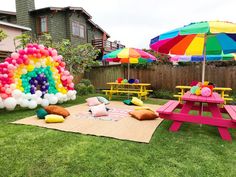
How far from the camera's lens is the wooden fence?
970 centimetres

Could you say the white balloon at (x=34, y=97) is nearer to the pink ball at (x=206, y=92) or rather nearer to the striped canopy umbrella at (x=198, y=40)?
the striped canopy umbrella at (x=198, y=40)

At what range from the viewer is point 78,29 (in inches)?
722

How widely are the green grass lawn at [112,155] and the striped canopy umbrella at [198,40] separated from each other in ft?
6.21

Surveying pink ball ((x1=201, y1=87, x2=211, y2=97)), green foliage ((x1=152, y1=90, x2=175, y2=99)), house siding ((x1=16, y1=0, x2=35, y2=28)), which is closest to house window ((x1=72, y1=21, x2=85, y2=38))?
house siding ((x1=16, y1=0, x2=35, y2=28))

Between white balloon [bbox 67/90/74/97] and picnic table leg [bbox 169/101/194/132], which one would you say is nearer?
picnic table leg [bbox 169/101/194/132]

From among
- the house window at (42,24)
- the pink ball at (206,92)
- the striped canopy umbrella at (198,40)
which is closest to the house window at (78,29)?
the house window at (42,24)

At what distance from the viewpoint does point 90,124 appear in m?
5.02

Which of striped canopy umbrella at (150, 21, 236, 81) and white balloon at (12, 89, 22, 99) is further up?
striped canopy umbrella at (150, 21, 236, 81)

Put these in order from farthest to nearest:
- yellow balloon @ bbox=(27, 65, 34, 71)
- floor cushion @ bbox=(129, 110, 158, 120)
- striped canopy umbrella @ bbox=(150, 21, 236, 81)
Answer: yellow balloon @ bbox=(27, 65, 34, 71) < floor cushion @ bbox=(129, 110, 158, 120) < striped canopy umbrella @ bbox=(150, 21, 236, 81)

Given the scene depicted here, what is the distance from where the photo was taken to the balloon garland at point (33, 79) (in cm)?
598

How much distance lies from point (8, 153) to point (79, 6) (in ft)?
54.1

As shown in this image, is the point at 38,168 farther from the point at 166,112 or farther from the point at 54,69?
the point at 54,69

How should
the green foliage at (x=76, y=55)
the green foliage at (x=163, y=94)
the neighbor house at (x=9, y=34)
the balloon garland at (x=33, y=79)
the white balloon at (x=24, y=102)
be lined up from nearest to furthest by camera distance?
the balloon garland at (x=33, y=79)
the white balloon at (x=24, y=102)
the green foliage at (x=163, y=94)
the green foliage at (x=76, y=55)
the neighbor house at (x=9, y=34)

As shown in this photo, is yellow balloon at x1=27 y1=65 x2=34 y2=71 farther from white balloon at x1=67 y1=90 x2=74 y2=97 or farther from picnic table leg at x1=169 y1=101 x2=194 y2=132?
picnic table leg at x1=169 y1=101 x2=194 y2=132
